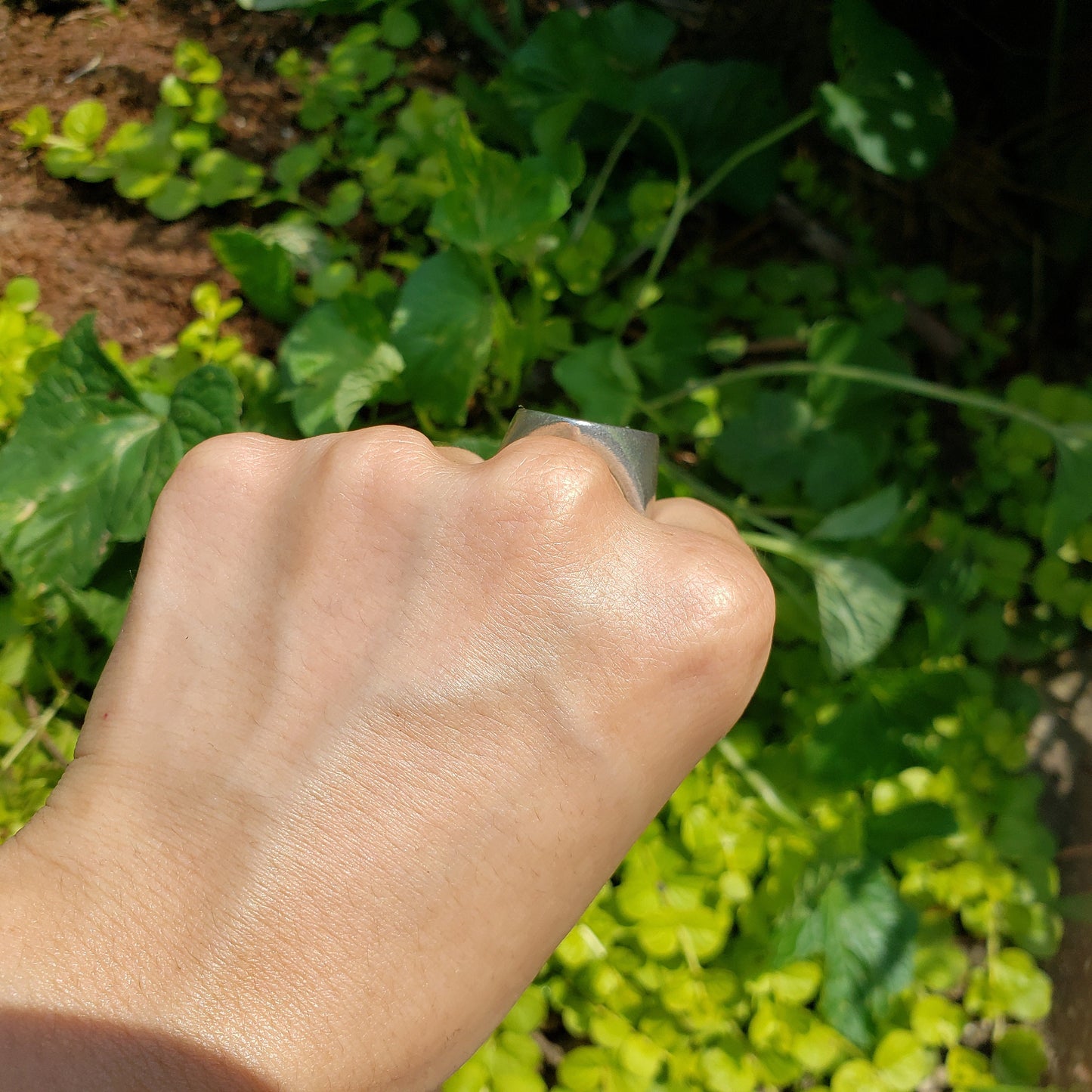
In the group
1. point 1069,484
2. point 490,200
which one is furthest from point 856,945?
point 490,200

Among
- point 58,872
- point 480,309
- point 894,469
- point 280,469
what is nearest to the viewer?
point 58,872

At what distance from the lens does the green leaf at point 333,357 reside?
102 centimetres

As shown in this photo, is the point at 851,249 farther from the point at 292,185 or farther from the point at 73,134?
the point at 73,134

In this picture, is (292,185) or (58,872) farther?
(292,185)

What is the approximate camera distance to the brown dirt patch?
119 centimetres

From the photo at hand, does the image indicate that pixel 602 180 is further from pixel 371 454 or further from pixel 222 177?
pixel 371 454

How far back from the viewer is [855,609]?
1.04 metres

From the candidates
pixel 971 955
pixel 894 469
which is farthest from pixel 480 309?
pixel 971 955

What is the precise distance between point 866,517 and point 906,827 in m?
0.38

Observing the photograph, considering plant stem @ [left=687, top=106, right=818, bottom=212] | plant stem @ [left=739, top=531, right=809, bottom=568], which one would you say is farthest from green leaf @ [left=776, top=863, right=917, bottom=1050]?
plant stem @ [left=687, top=106, right=818, bottom=212]

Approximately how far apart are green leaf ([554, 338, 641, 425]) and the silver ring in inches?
14.5

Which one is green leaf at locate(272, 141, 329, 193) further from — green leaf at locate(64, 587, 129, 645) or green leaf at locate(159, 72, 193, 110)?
green leaf at locate(64, 587, 129, 645)

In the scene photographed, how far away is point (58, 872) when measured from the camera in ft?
1.80

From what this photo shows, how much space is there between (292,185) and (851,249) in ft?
2.97
